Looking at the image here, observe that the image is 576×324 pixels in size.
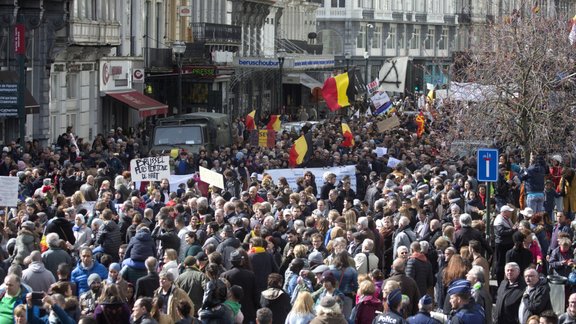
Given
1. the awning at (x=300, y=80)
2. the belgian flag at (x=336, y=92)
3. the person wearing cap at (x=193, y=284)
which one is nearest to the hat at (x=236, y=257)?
the person wearing cap at (x=193, y=284)

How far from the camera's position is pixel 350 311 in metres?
17.5

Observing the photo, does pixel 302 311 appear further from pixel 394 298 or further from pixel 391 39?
pixel 391 39

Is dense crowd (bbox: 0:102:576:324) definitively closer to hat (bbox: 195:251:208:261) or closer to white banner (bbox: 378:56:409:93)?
hat (bbox: 195:251:208:261)

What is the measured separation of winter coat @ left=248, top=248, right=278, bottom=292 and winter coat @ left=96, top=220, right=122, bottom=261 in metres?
2.38

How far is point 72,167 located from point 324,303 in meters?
16.0

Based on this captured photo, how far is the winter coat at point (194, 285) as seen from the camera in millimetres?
17469

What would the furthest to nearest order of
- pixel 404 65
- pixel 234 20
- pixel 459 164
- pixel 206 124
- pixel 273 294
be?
pixel 234 20, pixel 404 65, pixel 206 124, pixel 459 164, pixel 273 294

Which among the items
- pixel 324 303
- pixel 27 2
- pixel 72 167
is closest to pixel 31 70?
pixel 27 2

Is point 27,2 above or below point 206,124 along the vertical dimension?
above

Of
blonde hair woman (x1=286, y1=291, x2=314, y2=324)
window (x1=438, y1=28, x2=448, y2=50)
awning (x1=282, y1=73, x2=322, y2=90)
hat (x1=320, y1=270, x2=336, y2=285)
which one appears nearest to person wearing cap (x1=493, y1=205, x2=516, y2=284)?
hat (x1=320, y1=270, x2=336, y2=285)

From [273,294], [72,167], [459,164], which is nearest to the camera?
[273,294]

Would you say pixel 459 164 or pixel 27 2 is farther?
pixel 27 2

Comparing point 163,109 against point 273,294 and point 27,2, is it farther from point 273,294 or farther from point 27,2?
point 273,294

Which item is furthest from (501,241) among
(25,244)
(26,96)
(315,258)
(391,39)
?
(391,39)
